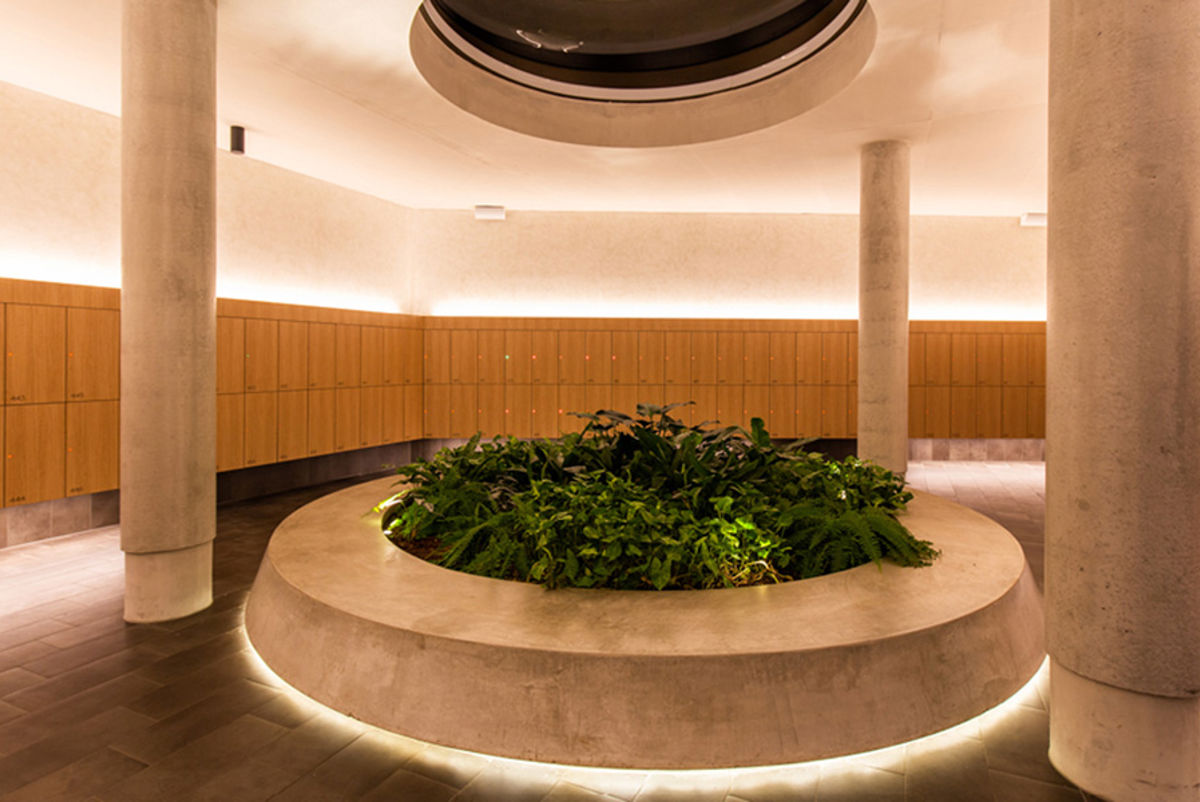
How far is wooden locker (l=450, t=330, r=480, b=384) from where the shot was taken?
37.0ft

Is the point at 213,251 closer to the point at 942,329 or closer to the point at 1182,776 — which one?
the point at 1182,776

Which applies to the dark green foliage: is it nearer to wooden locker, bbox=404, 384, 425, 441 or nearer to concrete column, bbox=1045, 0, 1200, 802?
concrete column, bbox=1045, 0, 1200, 802

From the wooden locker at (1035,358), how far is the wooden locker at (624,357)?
6.54 meters

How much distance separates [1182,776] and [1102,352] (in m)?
1.52

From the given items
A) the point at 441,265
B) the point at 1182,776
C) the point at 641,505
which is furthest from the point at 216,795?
the point at 441,265

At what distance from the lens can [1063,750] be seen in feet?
8.84

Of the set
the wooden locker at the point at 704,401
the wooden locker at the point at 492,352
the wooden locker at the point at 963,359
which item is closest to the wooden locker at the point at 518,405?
the wooden locker at the point at 492,352

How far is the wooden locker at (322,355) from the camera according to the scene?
925cm

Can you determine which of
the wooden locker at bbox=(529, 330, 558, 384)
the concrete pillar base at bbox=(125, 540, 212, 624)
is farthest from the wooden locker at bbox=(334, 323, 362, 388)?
the concrete pillar base at bbox=(125, 540, 212, 624)

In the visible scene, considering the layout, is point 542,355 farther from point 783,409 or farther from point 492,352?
point 783,409

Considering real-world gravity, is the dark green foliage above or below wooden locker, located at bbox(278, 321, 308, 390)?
below

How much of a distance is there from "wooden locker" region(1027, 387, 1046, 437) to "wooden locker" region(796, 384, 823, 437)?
3570mm

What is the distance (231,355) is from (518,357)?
4346mm

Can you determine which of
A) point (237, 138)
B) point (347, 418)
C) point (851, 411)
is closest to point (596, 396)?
point (347, 418)
